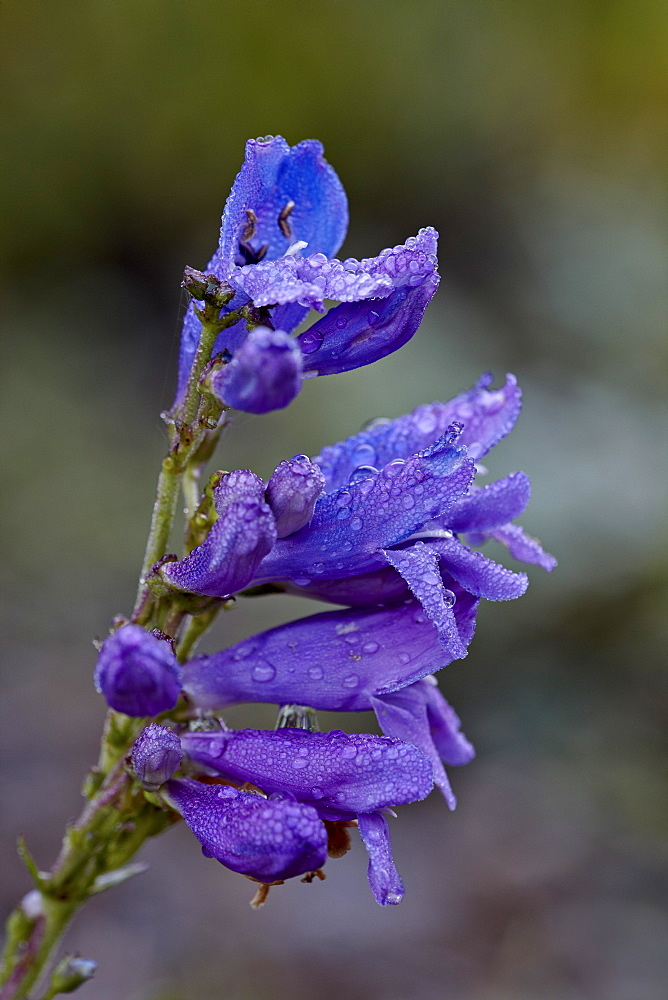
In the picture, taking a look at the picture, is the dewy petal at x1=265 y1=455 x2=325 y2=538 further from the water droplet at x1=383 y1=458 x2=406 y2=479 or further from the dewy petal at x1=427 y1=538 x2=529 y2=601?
the dewy petal at x1=427 y1=538 x2=529 y2=601

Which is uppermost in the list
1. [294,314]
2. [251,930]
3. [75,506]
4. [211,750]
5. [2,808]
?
[75,506]

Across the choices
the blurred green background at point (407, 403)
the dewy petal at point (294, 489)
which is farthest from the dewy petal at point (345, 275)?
the blurred green background at point (407, 403)

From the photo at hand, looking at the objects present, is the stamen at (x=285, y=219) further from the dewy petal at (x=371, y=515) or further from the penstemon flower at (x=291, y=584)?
the dewy petal at (x=371, y=515)

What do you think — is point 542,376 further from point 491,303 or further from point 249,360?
point 249,360

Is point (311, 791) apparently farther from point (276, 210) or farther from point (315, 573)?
point (276, 210)

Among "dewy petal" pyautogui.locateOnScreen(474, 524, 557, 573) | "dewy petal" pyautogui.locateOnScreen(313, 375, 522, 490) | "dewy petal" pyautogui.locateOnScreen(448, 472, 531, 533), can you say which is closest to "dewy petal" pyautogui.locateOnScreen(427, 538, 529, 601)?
"dewy petal" pyautogui.locateOnScreen(448, 472, 531, 533)

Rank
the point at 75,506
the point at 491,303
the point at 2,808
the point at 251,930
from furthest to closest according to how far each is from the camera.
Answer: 1. the point at 491,303
2. the point at 75,506
3. the point at 2,808
4. the point at 251,930

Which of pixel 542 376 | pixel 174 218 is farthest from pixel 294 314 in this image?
pixel 174 218
